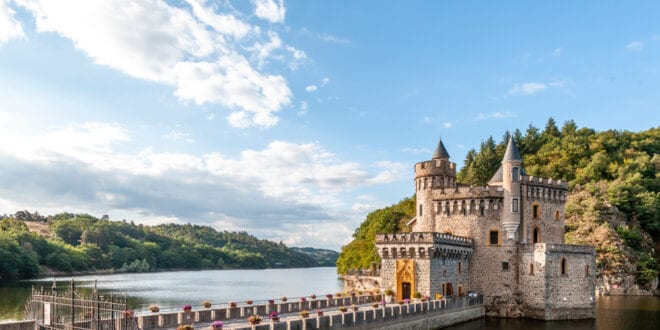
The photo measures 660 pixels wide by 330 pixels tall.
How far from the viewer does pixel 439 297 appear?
44.8m

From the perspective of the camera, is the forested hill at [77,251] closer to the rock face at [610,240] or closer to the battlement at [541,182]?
the battlement at [541,182]

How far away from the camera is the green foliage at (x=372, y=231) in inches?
3770

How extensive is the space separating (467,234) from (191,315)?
29.6m

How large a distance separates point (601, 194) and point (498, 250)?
164 feet

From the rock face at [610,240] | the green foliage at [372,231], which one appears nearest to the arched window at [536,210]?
the rock face at [610,240]

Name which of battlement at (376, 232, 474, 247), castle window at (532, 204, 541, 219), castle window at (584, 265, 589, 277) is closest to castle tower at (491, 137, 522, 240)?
castle window at (532, 204, 541, 219)

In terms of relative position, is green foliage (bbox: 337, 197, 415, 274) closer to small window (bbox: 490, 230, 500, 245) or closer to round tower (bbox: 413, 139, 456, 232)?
round tower (bbox: 413, 139, 456, 232)

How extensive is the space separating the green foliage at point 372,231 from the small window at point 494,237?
36.3 metres

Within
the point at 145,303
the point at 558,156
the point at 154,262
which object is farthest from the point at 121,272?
the point at 558,156

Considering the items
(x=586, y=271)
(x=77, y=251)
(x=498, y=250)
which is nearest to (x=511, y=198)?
(x=498, y=250)

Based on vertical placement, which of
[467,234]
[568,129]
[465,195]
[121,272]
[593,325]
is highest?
[568,129]

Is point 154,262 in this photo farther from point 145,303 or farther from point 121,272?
point 145,303

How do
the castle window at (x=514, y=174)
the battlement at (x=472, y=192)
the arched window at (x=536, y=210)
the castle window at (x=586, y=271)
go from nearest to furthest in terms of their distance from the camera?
the castle window at (x=586, y=271), the castle window at (x=514, y=174), the battlement at (x=472, y=192), the arched window at (x=536, y=210)

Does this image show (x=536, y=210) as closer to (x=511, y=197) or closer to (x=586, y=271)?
(x=511, y=197)
